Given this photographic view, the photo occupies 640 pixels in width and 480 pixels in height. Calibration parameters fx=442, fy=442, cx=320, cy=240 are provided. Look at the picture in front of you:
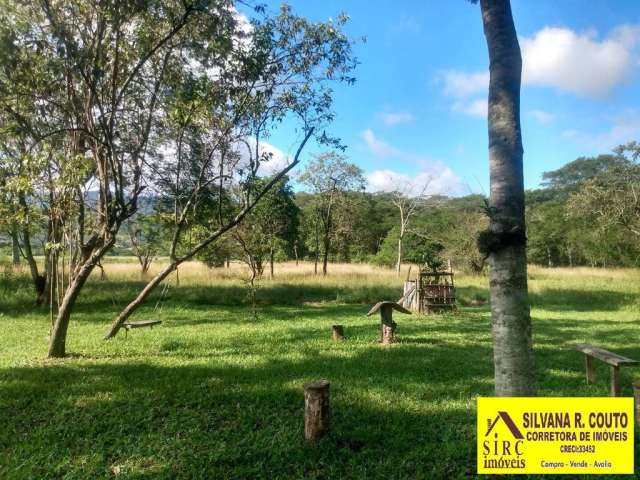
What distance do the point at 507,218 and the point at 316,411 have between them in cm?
210

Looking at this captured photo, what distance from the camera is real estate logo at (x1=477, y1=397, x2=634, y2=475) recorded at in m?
2.72

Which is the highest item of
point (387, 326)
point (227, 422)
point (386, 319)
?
point (386, 319)

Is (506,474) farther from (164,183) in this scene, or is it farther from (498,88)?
(164,183)

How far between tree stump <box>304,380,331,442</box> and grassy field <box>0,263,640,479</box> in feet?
0.41

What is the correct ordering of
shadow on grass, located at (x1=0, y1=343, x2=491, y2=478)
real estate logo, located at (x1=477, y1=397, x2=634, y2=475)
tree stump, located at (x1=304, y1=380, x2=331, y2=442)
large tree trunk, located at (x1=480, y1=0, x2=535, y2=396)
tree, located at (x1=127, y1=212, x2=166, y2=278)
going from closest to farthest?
1. large tree trunk, located at (x1=480, y1=0, x2=535, y2=396)
2. real estate logo, located at (x1=477, y1=397, x2=634, y2=475)
3. shadow on grass, located at (x1=0, y1=343, x2=491, y2=478)
4. tree stump, located at (x1=304, y1=380, x2=331, y2=442)
5. tree, located at (x1=127, y1=212, x2=166, y2=278)

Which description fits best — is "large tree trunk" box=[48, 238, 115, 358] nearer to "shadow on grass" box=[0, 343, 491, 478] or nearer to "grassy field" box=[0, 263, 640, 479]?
"grassy field" box=[0, 263, 640, 479]

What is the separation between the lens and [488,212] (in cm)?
263

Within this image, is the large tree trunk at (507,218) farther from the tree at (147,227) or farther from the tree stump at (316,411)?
the tree at (147,227)

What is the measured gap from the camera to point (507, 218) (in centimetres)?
255

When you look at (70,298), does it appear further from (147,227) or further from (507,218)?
(507,218)

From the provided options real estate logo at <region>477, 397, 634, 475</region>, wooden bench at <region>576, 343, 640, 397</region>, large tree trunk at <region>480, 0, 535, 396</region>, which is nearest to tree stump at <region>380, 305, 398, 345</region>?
wooden bench at <region>576, 343, 640, 397</region>

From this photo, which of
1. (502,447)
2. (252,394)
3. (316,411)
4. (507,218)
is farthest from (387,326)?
(507,218)

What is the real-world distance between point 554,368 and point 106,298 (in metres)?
14.3

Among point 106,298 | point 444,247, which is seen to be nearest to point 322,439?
point 106,298
